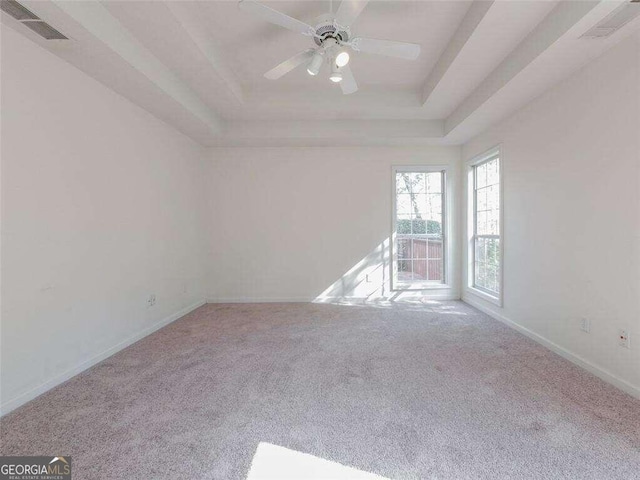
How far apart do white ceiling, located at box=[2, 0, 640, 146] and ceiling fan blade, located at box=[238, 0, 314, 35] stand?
0.46 metres

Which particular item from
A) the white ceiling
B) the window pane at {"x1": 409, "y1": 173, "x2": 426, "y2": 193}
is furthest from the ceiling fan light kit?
the window pane at {"x1": 409, "y1": 173, "x2": 426, "y2": 193}

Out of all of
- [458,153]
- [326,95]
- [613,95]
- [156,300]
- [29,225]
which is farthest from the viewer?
[458,153]

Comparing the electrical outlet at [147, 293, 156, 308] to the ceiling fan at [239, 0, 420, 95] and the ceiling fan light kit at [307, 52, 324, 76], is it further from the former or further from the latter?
the ceiling fan light kit at [307, 52, 324, 76]

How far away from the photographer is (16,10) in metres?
1.73

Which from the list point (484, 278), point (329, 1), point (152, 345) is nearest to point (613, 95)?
point (329, 1)

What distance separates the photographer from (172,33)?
2295 mm

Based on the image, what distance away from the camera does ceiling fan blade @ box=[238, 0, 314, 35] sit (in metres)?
1.74

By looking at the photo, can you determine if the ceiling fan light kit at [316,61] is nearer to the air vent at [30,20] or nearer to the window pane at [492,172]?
the air vent at [30,20]

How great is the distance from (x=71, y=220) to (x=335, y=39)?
8.11ft

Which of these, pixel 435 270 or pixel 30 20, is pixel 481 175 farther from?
pixel 30 20

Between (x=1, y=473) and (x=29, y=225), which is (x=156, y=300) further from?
(x=1, y=473)

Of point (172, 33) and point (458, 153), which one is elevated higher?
point (172, 33)

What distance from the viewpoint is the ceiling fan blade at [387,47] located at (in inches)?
81.9

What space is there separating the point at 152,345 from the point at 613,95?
176 inches
